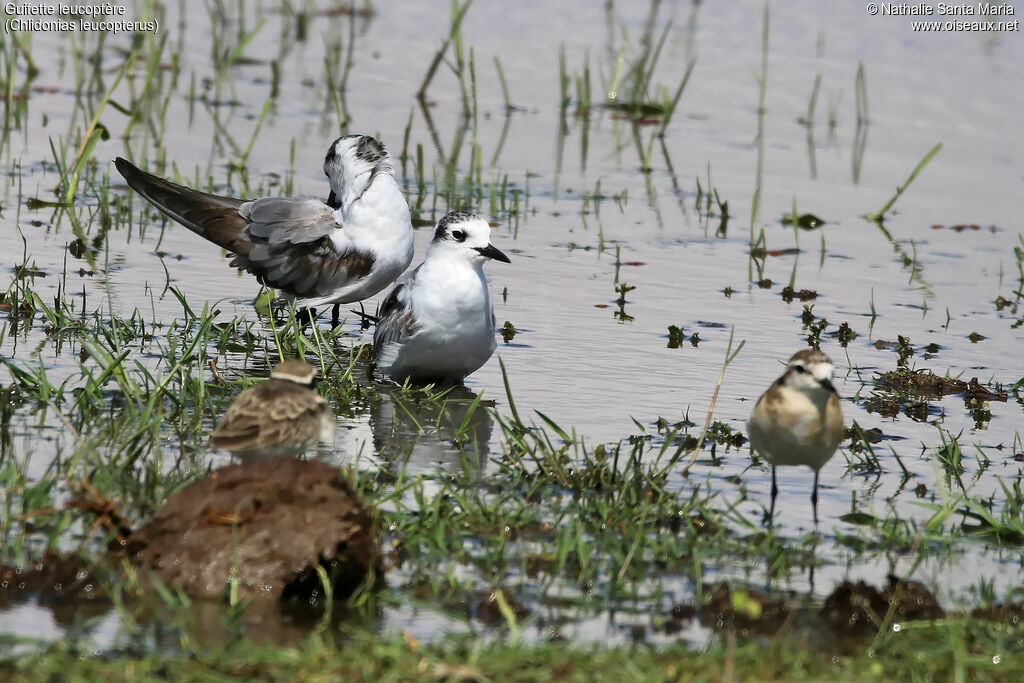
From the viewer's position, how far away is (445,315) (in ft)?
24.5

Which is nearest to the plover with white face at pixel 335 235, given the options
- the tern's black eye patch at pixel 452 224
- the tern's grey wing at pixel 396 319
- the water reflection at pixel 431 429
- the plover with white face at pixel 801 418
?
the tern's grey wing at pixel 396 319

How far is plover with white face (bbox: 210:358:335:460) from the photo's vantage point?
212 inches

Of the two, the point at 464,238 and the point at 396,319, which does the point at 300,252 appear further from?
the point at 464,238

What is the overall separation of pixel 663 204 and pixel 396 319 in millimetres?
4889

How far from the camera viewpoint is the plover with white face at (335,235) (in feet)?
28.2

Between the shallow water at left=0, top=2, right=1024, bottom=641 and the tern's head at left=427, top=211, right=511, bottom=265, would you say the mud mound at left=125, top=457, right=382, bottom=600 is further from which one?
the tern's head at left=427, top=211, right=511, bottom=265

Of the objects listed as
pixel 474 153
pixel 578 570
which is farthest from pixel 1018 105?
pixel 578 570

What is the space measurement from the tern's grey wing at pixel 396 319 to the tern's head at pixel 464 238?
0.27m

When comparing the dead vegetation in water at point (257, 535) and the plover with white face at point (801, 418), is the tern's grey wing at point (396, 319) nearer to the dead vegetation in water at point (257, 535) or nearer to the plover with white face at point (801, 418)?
the plover with white face at point (801, 418)

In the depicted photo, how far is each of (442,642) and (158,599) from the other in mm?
968

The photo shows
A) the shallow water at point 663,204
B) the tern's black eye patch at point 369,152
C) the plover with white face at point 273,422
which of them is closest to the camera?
the plover with white face at point 273,422

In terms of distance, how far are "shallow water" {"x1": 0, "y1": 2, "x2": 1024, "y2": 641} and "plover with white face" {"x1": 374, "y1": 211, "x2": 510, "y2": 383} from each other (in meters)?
0.37

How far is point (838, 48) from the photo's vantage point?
1683cm

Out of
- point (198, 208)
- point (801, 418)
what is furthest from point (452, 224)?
point (801, 418)
